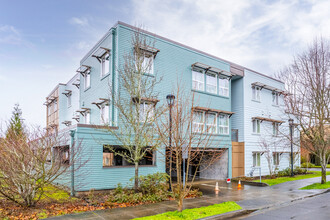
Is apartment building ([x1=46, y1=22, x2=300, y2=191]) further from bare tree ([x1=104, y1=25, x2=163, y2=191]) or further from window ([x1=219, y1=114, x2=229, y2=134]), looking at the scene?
bare tree ([x1=104, y1=25, x2=163, y2=191])

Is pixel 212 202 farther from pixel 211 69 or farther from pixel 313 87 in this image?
pixel 211 69

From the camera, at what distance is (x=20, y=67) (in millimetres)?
21188

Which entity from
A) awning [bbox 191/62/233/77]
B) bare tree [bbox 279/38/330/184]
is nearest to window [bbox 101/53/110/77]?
awning [bbox 191/62/233/77]

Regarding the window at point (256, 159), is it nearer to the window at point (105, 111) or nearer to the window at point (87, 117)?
the window at point (105, 111)

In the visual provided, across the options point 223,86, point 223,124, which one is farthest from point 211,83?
point 223,124

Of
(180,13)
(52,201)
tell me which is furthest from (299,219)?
(180,13)

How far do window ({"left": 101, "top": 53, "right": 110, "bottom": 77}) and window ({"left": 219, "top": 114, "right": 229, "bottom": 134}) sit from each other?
10019mm

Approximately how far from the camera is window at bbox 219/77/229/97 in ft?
73.5

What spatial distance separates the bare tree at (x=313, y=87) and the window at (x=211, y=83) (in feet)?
17.7

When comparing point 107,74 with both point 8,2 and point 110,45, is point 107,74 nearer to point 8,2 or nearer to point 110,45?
point 110,45

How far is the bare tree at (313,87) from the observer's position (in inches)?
655

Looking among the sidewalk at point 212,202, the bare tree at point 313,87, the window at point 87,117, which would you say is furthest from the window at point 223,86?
A: the window at point 87,117

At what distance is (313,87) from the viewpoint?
16.9 m

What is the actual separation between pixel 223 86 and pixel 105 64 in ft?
33.1
